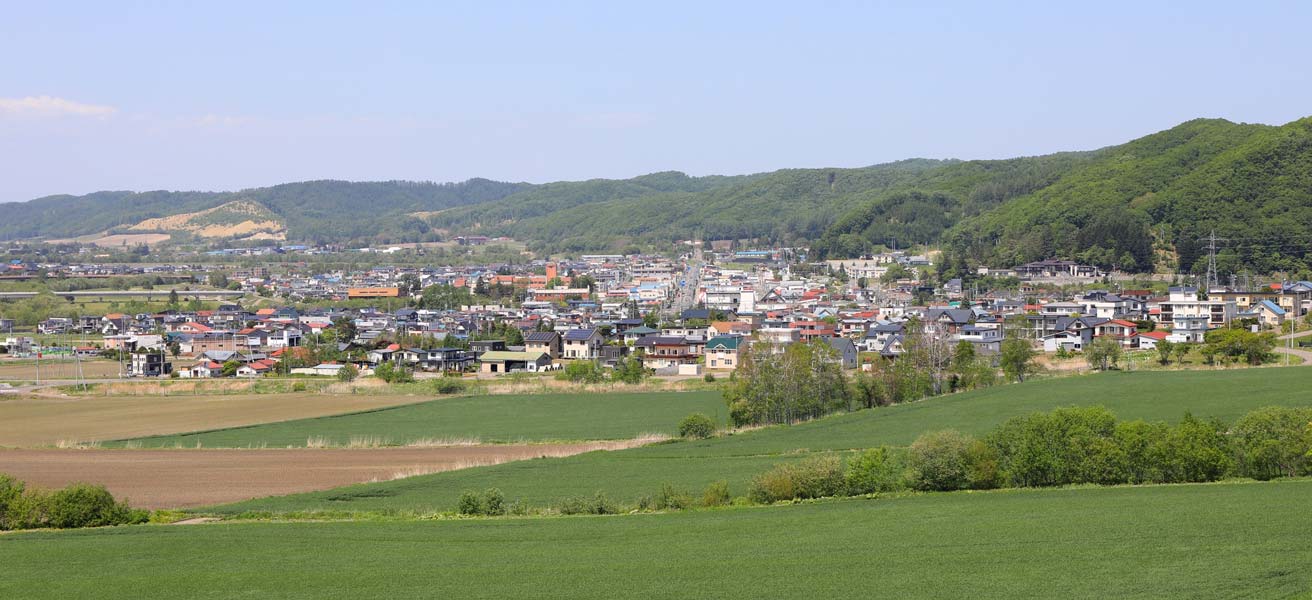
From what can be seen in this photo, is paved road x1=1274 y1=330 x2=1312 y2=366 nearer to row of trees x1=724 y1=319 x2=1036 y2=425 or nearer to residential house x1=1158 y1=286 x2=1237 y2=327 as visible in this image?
residential house x1=1158 y1=286 x2=1237 y2=327

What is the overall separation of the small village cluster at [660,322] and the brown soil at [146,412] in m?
8.44

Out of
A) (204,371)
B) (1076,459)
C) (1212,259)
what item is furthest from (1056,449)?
(1212,259)

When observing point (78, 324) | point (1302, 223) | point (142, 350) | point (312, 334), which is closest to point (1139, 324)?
point (1302, 223)

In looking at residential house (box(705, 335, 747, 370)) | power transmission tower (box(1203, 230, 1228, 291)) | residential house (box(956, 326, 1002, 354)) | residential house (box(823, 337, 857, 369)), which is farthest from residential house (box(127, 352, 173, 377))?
power transmission tower (box(1203, 230, 1228, 291))

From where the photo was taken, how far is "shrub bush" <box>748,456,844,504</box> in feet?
58.2

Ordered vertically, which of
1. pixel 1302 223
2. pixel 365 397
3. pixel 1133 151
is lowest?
pixel 365 397

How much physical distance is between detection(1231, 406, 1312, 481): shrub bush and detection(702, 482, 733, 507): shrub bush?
23.9 ft

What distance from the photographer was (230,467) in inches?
882

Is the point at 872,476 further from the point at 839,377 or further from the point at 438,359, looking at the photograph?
the point at 438,359

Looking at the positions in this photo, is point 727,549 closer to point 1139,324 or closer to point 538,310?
point 1139,324

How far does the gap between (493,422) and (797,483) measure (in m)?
12.7

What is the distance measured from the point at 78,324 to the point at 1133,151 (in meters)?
84.4

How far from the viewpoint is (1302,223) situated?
73000 millimetres

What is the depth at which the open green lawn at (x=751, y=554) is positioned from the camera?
11.8m
